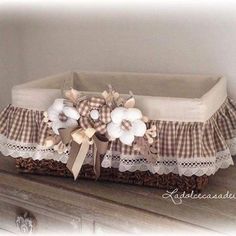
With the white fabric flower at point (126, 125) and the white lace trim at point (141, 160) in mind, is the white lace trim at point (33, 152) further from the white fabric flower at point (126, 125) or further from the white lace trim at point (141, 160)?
the white fabric flower at point (126, 125)

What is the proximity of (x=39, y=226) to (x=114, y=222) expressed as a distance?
208 millimetres

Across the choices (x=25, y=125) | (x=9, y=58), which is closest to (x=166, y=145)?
(x=25, y=125)

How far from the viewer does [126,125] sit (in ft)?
2.61

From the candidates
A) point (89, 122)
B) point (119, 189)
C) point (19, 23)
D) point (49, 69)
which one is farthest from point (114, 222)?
point (19, 23)

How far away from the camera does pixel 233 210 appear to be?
0.77 meters

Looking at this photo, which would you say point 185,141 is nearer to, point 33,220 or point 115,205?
point 115,205

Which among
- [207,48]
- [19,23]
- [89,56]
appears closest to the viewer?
[207,48]

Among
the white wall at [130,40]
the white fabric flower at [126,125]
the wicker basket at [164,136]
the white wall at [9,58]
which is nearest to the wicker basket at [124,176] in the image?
the wicker basket at [164,136]

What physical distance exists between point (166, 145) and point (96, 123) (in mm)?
148

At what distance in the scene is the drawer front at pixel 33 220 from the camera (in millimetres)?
862

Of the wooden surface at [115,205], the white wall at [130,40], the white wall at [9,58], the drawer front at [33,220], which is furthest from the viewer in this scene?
the white wall at [9,58]

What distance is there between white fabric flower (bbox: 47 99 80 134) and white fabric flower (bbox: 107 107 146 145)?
78 mm

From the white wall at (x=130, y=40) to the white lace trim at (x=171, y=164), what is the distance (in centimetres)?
29

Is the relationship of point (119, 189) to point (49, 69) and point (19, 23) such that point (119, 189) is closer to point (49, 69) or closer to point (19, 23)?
point (49, 69)
